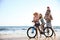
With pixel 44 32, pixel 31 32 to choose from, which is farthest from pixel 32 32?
pixel 44 32

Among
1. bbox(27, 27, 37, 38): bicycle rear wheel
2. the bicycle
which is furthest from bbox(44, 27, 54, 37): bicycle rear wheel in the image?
bbox(27, 27, 37, 38): bicycle rear wheel

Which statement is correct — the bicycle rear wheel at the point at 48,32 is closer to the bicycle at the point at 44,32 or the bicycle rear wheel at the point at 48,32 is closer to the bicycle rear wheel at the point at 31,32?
the bicycle at the point at 44,32

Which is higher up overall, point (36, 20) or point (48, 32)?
point (36, 20)

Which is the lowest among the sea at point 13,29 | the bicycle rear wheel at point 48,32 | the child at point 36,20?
the bicycle rear wheel at point 48,32

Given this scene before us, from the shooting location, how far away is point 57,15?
2.01 metres

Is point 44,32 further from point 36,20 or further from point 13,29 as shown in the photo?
point 13,29

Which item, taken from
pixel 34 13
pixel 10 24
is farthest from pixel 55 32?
pixel 10 24

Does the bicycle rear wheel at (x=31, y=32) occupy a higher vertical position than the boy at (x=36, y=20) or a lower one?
lower

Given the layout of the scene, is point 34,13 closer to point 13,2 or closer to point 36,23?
point 36,23

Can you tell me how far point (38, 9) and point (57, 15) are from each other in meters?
0.24

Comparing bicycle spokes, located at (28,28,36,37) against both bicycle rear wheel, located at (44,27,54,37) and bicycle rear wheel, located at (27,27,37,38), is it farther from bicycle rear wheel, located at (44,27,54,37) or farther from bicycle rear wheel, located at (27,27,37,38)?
bicycle rear wheel, located at (44,27,54,37)

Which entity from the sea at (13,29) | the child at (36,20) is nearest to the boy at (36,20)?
the child at (36,20)

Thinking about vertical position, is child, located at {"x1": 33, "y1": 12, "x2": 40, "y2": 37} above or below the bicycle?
above

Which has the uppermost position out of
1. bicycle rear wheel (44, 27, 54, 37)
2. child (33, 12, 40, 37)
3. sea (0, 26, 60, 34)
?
child (33, 12, 40, 37)
